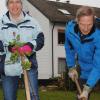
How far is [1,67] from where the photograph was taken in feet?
23.5

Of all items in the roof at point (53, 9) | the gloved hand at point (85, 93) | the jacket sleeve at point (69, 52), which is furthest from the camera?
the roof at point (53, 9)

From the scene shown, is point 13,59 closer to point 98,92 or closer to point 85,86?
point 85,86

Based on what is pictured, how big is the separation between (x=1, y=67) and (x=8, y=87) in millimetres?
303

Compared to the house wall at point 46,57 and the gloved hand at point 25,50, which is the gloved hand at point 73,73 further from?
the house wall at point 46,57

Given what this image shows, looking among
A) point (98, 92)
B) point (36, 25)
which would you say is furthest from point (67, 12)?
point (36, 25)

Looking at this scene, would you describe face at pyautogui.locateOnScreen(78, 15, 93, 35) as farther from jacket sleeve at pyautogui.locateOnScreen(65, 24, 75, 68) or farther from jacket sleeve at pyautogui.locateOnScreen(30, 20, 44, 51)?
jacket sleeve at pyautogui.locateOnScreen(30, 20, 44, 51)

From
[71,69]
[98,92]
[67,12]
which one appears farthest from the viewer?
[67,12]

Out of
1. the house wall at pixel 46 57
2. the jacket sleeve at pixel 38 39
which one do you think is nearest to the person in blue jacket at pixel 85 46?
the jacket sleeve at pixel 38 39

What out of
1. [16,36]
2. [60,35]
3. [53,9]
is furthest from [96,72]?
[53,9]

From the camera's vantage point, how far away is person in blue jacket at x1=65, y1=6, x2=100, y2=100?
6.17 m

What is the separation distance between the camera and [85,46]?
6.49 metres

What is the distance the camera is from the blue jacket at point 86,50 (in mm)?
6336

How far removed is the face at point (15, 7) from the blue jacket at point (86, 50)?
0.82m

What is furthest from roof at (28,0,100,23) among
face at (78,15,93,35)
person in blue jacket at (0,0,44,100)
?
face at (78,15,93,35)
